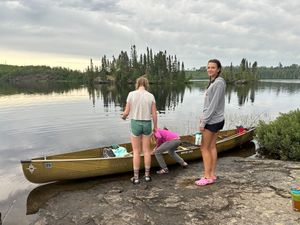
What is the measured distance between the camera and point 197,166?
9148 mm

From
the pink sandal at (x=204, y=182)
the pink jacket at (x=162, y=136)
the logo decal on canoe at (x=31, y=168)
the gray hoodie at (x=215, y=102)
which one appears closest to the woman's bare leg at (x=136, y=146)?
the pink jacket at (x=162, y=136)

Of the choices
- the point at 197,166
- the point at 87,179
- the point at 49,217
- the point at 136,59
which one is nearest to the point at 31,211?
the point at 49,217

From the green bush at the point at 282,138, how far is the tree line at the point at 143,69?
10683 centimetres

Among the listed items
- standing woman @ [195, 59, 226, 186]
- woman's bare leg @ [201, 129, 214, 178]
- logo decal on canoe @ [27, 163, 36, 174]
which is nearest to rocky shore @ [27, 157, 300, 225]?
woman's bare leg @ [201, 129, 214, 178]

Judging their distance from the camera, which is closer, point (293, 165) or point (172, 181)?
point (172, 181)

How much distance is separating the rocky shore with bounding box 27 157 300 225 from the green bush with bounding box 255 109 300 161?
1.53 meters

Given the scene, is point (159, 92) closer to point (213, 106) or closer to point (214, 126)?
point (214, 126)

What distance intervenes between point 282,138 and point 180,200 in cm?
583

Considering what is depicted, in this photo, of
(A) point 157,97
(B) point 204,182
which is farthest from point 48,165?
(A) point 157,97

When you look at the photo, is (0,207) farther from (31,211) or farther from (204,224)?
(204,224)

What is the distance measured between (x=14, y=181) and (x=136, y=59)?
413 ft

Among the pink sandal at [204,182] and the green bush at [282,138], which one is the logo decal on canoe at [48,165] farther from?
the green bush at [282,138]

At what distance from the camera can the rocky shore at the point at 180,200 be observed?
547cm

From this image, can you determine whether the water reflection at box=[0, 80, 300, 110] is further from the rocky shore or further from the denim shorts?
the denim shorts
